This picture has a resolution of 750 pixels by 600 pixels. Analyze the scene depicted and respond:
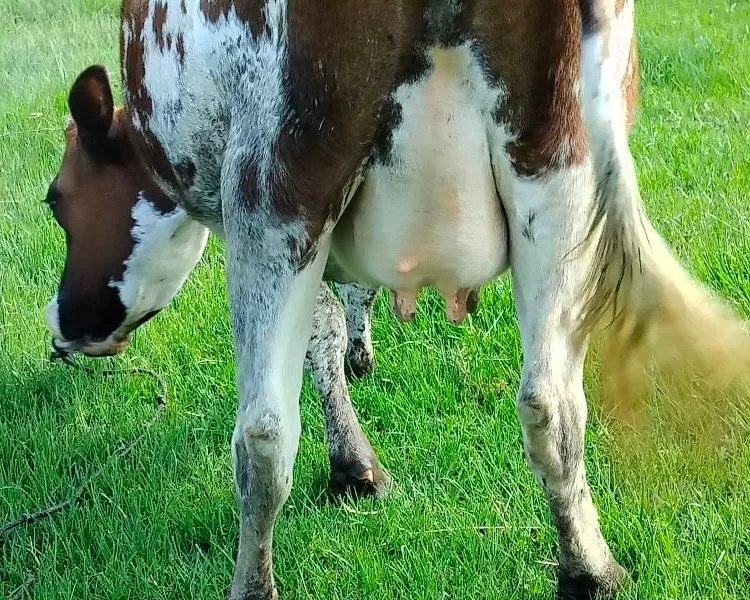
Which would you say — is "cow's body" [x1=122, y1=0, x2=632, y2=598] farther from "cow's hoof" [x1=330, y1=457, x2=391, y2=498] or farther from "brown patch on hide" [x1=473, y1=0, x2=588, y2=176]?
"cow's hoof" [x1=330, y1=457, x2=391, y2=498]

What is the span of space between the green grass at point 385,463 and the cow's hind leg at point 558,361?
106 millimetres

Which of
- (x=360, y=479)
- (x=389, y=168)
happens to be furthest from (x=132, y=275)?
(x=389, y=168)

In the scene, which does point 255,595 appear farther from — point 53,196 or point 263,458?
point 53,196

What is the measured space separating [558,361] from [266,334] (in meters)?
0.62

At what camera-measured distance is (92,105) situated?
2863mm

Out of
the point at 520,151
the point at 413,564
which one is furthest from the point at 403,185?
the point at 413,564

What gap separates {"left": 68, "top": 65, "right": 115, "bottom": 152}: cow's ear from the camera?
2.85 m

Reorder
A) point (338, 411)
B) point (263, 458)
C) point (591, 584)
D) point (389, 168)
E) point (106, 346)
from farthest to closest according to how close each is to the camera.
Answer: point (106, 346)
point (338, 411)
point (591, 584)
point (263, 458)
point (389, 168)

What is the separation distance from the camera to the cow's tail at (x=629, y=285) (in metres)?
1.68

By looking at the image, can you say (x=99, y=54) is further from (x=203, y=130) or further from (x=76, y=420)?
(x=203, y=130)

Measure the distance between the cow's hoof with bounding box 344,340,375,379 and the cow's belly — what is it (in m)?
1.31

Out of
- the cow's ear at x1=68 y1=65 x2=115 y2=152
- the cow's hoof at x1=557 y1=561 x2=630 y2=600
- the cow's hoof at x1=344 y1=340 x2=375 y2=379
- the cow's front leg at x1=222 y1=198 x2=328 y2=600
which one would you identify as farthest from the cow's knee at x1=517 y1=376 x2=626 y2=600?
the cow's ear at x1=68 y1=65 x2=115 y2=152

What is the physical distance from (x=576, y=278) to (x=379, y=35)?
2.07 feet

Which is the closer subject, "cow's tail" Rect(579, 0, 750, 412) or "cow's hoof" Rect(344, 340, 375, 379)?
"cow's tail" Rect(579, 0, 750, 412)
